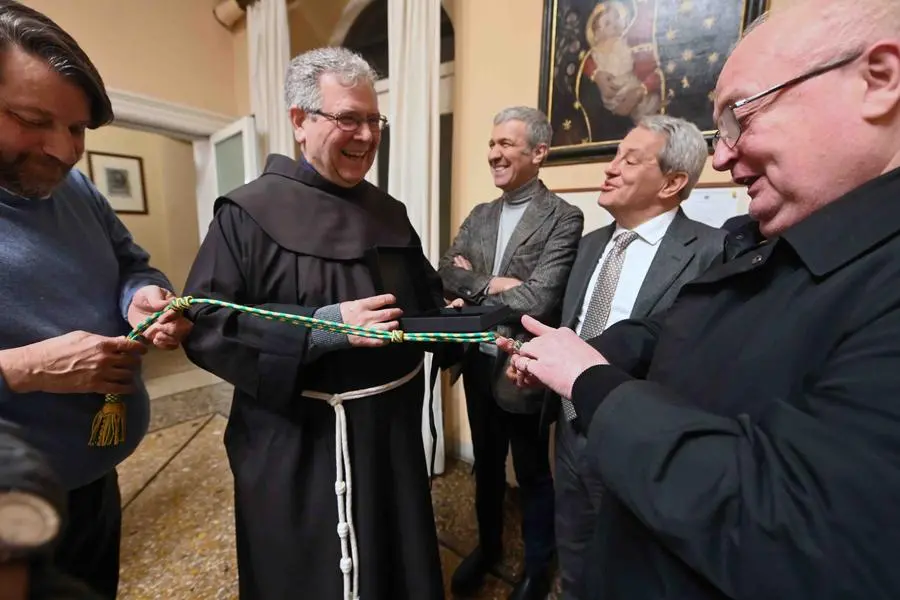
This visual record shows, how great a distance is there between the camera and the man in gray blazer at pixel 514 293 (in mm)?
1419

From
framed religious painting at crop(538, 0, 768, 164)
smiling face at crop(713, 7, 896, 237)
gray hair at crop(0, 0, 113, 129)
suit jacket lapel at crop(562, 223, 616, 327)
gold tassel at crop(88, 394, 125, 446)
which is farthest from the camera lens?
framed religious painting at crop(538, 0, 768, 164)

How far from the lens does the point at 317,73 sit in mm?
1080

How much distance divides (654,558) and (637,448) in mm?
216

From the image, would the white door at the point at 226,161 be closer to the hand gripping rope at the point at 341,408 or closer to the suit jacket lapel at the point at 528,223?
the suit jacket lapel at the point at 528,223

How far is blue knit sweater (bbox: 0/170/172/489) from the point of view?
2.86 feet

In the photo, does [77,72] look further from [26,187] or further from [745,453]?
[745,453]

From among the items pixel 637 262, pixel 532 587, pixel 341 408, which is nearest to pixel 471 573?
pixel 532 587

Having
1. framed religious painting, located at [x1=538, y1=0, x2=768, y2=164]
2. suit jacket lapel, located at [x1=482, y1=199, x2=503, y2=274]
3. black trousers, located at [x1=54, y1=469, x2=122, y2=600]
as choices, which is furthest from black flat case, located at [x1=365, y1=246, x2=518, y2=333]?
framed religious painting, located at [x1=538, y1=0, x2=768, y2=164]

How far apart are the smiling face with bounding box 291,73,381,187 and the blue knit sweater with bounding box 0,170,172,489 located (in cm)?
54

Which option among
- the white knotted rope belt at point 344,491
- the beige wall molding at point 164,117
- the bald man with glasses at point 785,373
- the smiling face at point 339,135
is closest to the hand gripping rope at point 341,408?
the white knotted rope belt at point 344,491

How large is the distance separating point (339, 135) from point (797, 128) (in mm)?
911

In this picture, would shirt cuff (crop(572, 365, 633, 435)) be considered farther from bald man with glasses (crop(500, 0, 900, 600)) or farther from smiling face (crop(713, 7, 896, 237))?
smiling face (crop(713, 7, 896, 237))

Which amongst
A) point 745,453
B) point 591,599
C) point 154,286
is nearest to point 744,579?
point 745,453

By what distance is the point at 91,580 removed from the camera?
1.11 metres
